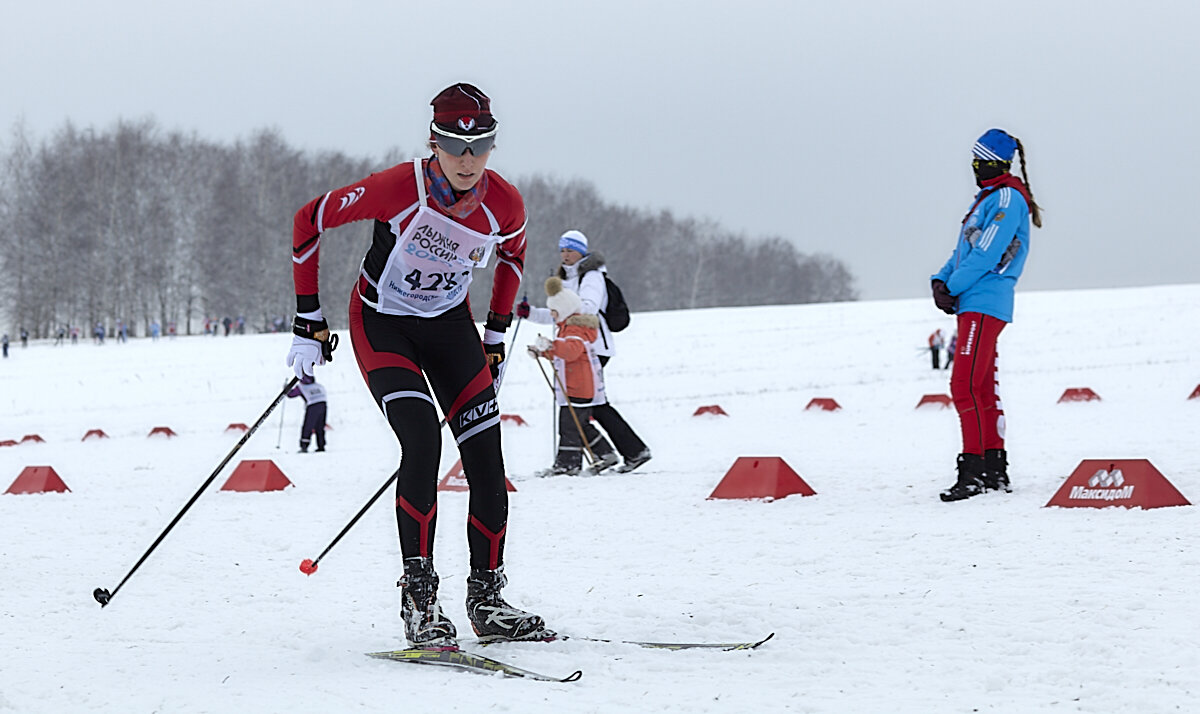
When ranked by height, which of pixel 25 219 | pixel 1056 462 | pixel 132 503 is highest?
pixel 25 219

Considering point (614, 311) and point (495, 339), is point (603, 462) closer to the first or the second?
point (614, 311)

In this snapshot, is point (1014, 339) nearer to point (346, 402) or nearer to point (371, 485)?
point (346, 402)

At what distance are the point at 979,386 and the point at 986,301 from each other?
477mm

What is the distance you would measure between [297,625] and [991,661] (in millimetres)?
2475

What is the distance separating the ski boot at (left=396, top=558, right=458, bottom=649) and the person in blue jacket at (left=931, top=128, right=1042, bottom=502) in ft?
11.7

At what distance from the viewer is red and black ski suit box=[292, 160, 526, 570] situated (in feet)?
13.7

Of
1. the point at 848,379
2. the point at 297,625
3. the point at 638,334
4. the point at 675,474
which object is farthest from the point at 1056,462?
the point at 638,334

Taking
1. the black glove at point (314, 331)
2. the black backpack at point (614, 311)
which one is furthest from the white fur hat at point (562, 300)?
the black glove at point (314, 331)

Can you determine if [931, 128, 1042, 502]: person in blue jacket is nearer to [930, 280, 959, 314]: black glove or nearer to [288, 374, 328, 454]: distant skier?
[930, 280, 959, 314]: black glove

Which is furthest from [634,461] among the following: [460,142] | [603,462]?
[460,142]

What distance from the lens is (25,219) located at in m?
55.6

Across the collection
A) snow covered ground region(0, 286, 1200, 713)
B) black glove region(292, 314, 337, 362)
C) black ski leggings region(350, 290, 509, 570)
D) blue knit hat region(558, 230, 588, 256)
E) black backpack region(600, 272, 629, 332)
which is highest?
blue knit hat region(558, 230, 588, 256)

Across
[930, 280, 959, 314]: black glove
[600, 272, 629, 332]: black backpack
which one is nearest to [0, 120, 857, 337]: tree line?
[600, 272, 629, 332]: black backpack

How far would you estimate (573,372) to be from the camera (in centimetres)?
913
